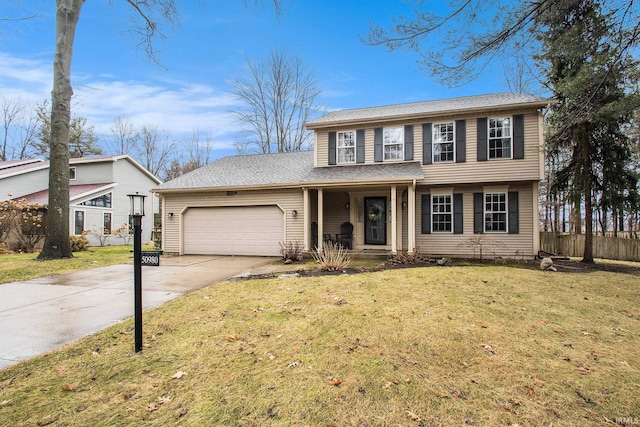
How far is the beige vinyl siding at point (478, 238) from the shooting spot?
10680 millimetres

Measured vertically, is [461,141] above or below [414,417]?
above

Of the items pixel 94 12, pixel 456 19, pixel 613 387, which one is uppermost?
pixel 94 12

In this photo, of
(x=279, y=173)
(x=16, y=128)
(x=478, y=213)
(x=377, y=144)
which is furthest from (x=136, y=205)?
(x=16, y=128)

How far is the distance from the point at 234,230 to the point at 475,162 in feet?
29.7

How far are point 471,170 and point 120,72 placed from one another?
1726cm

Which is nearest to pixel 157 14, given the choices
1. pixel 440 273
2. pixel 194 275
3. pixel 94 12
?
pixel 94 12

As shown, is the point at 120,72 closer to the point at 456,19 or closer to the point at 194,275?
the point at 194,275

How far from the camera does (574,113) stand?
5586mm

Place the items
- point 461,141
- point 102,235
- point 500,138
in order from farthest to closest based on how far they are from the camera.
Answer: point 102,235 < point 461,141 < point 500,138

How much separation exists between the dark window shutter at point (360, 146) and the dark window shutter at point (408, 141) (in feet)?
5.13

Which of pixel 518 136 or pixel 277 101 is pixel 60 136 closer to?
pixel 277 101

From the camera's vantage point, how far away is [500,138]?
1068cm

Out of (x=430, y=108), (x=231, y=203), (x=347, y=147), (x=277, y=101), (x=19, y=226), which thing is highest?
(x=277, y=101)

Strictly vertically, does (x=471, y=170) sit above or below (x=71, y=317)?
above
